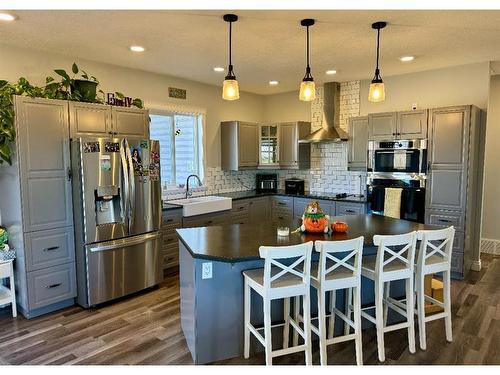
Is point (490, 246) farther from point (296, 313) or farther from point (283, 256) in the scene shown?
point (283, 256)

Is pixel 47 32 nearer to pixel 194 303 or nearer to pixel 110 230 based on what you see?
pixel 110 230

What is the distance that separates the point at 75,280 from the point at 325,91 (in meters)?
4.30

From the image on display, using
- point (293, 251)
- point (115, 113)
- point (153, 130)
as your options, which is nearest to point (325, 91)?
point (153, 130)

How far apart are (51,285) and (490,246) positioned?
589cm

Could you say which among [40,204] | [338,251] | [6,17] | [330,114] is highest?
[6,17]

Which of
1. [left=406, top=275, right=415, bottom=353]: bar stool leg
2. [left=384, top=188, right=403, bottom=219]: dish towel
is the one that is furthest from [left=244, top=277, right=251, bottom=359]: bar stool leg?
[left=384, top=188, right=403, bottom=219]: dish towel

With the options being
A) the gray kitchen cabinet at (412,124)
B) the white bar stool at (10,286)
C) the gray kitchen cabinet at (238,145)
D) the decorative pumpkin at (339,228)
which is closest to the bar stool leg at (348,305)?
the decorative pumpkin at (339,228)

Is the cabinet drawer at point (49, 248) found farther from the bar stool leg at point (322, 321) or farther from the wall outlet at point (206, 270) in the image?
the bar stool leg at point (322, 321)

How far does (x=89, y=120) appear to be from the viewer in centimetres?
374

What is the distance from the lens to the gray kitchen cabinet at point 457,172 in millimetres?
4328

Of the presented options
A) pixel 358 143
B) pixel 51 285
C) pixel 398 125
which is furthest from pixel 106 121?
pixel 398 125

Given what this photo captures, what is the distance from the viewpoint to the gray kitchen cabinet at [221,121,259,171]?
231 inches

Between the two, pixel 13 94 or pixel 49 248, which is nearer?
pixel 13 94

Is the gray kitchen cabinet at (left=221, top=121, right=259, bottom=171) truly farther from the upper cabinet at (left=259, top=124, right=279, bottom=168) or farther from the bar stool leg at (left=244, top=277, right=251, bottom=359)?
the bar stool leg at (left=244, top=277, right=251, bottom=359)
